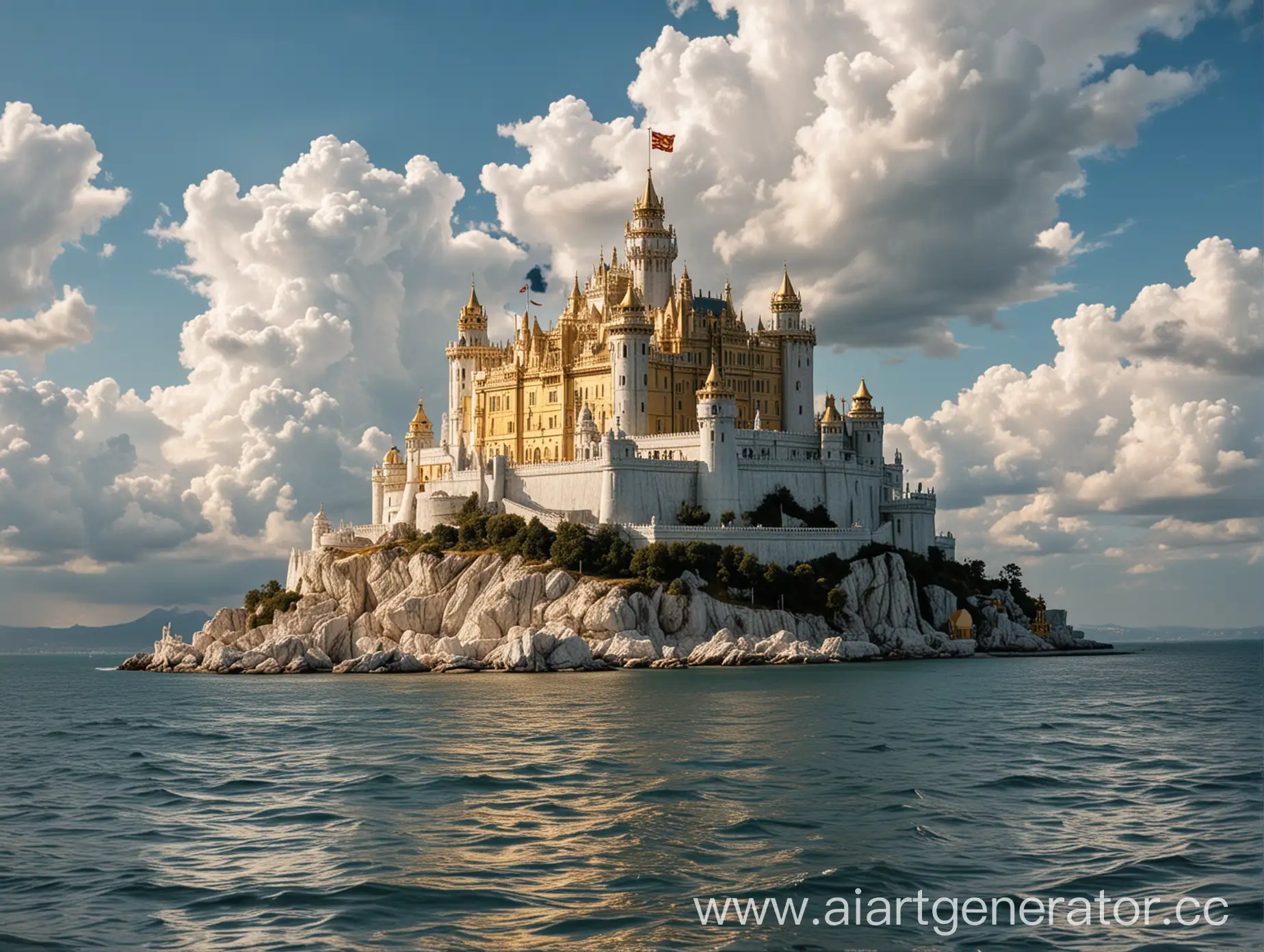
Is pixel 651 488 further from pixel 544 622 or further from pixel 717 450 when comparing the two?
pixel 544 622

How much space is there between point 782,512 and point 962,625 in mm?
18978

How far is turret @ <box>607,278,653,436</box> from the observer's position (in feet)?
433

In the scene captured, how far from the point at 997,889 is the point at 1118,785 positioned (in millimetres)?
17735

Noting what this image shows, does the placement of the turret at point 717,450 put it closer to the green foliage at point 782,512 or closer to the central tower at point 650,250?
the green foliage at point 782,512

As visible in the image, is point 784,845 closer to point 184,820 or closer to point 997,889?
point 997,889

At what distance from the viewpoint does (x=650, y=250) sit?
147 meters

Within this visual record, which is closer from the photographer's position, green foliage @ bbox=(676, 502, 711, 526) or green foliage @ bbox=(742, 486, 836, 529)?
green foliage @ bbox=(676, 502, 711, 526)

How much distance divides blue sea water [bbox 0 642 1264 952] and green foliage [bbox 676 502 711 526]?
140 ft

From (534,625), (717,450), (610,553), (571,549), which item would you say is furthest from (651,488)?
(534,625)

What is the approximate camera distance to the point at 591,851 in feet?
120

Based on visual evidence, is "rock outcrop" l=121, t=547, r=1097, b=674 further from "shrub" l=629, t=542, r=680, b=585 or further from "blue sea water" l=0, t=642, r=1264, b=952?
"blue sea water" l=0, t=642, r=1264, b=952

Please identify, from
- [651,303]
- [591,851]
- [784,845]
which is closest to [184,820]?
[591,851]

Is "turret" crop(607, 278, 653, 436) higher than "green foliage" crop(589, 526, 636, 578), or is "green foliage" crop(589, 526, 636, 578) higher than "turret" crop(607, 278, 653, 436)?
"turret" crop(607, 278, 653, 436)

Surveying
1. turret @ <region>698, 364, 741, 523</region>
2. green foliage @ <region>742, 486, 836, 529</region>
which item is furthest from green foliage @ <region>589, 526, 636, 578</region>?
green foliage @ <region>742, 486, 836, 529</region>
